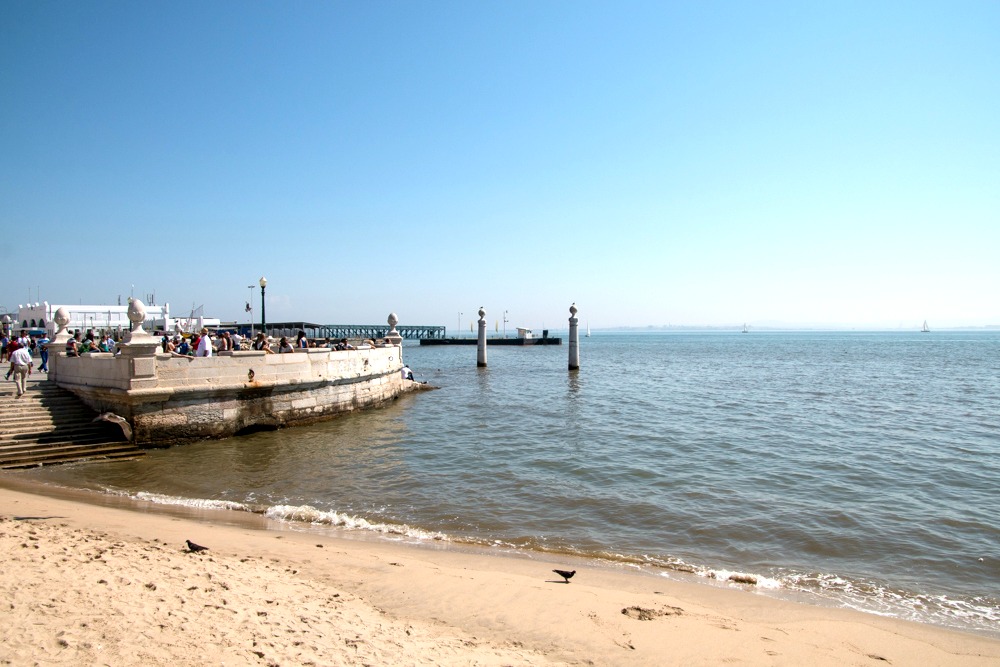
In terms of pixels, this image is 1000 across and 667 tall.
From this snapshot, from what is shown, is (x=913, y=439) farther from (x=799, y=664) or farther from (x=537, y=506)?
(x=799, y=664)

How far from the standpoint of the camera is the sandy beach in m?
3.62

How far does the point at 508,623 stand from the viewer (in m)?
4.61

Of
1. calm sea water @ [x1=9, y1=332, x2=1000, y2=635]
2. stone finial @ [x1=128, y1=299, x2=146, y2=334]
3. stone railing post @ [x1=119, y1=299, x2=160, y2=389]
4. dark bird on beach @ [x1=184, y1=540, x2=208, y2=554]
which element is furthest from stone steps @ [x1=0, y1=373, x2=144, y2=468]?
dark bird on beach @ [x1=184, y1=540, x2=208, y2=554]

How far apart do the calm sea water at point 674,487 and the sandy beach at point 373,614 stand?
93 centimetres

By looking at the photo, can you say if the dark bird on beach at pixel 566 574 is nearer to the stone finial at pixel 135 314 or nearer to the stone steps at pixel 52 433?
the stone steps at pixel 52 433

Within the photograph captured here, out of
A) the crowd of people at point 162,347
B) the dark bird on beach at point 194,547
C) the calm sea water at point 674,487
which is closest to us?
the dark bird on beach at point 194,547

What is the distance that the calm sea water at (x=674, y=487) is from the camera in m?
6.62

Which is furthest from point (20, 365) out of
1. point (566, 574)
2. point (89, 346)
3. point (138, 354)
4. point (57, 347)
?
point (566, 574)

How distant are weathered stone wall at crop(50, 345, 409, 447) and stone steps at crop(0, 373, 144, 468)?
374 mm

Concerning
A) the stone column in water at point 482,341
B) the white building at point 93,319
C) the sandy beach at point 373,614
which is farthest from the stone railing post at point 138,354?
the stone column in water at point 482,341

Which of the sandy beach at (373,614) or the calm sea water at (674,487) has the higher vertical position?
the sandy beach at (373,614)

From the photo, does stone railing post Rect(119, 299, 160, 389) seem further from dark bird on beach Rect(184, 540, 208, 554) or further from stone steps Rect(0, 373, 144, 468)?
dark bird on beach Rect(184, 540, 208, 554)

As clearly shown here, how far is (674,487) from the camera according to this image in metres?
9.73

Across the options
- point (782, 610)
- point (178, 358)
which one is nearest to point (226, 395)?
point (178, 358)
